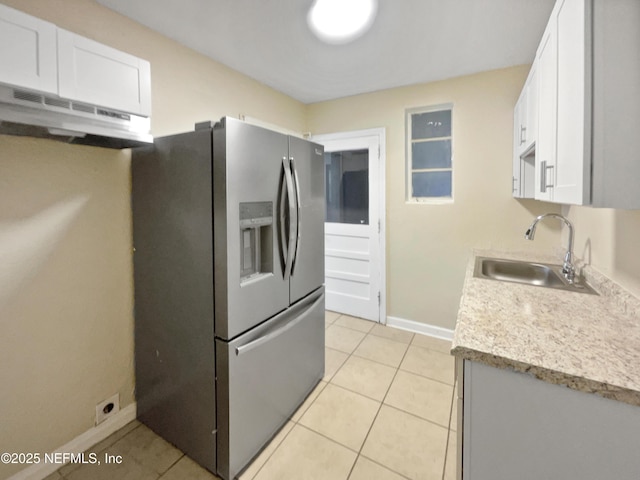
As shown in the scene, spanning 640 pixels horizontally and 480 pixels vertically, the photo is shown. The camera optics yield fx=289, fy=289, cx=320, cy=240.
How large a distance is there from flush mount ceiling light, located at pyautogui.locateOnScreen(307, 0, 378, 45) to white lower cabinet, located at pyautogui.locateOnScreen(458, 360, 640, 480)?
191 cm

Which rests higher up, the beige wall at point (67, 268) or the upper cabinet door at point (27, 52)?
the upper cabinet door at point (27, 52)

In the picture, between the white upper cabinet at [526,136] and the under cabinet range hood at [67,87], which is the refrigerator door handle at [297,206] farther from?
the white upper cabinet at [526,136]

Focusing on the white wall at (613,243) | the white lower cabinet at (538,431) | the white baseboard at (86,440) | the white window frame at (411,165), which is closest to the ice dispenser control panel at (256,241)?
the white lower cabinet at (538,431)

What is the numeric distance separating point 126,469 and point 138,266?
3.52ft

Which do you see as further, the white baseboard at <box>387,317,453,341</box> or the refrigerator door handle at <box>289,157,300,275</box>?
the white baseboard at <box>387,317,453,341</box>

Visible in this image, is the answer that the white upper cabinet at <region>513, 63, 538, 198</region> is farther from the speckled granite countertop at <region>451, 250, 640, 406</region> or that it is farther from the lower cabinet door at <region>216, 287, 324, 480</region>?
the lower cabinet door at <region>216, 287, 324, 480</region>

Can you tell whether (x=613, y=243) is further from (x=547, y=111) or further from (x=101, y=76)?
(x=101, y=76)

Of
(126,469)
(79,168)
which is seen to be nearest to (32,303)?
(79,168)

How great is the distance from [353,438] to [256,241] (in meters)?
A: 1.29

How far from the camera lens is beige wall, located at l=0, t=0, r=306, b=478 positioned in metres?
1.38

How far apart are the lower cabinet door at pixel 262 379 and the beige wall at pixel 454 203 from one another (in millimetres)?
1338

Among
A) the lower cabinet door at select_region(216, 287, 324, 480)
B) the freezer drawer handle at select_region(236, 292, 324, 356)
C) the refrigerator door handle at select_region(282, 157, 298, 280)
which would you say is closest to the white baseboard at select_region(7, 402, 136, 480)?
the lower cabinet door at select_region(216, 287, 324, 480)

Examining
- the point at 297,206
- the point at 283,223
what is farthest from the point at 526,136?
the point at 283,223

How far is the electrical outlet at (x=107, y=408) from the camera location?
169 centimetres
